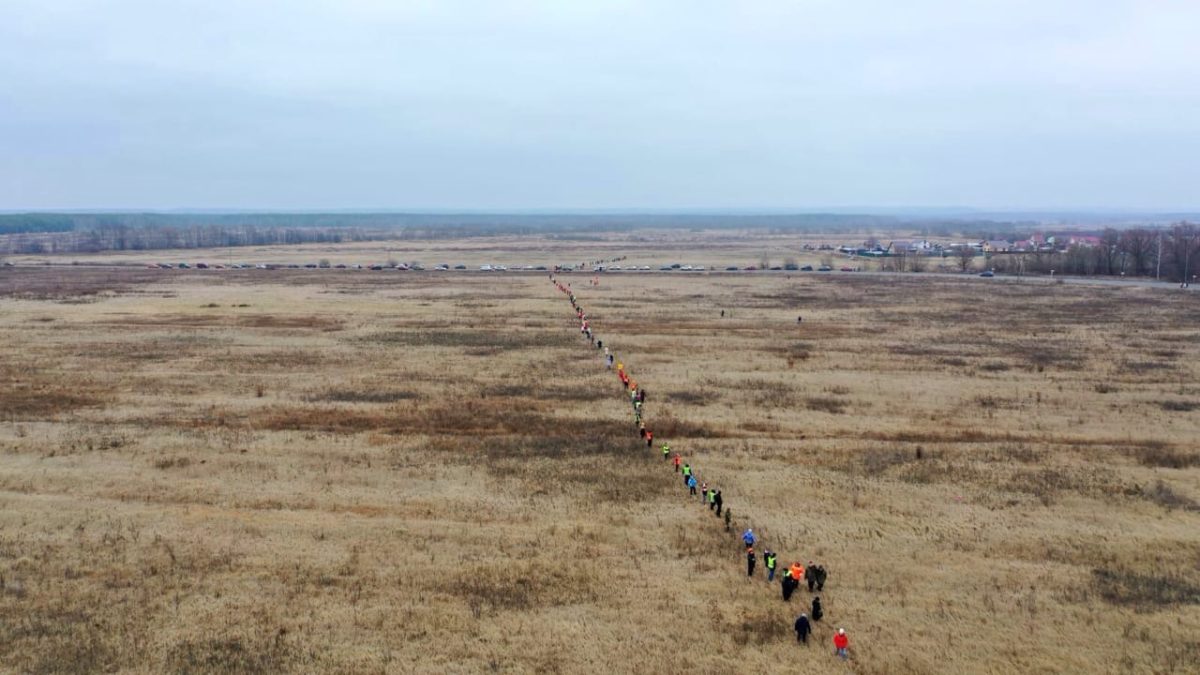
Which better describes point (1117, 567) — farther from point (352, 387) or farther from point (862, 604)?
point (352, 387)

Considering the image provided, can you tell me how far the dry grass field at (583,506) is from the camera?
15656 millimetres

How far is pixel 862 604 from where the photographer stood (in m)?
16.9

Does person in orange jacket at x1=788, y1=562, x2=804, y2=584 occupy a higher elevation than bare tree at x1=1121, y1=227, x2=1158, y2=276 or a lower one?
lower

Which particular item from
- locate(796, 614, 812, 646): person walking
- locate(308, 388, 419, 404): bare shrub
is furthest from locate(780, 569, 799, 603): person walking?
locate(308, 388, 419, 404): bare shrub

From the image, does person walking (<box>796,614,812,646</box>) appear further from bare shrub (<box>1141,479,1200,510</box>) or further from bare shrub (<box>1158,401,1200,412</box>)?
bare shrub (<box>1158,401,1200,412</box>)

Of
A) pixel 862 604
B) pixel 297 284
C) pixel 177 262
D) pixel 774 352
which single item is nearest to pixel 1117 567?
pixel 862 604

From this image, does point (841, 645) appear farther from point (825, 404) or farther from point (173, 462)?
point (173, 462)

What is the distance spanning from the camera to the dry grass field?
15.7 m

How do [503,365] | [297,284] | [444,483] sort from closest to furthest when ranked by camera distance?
1. [444,483]
2. [503,365]
3. [297,284]

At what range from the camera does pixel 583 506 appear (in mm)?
22172

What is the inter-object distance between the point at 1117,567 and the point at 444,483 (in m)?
16.3

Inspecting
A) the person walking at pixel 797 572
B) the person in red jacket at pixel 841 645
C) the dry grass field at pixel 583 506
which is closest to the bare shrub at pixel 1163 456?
the dry grass field at pixel 583 506

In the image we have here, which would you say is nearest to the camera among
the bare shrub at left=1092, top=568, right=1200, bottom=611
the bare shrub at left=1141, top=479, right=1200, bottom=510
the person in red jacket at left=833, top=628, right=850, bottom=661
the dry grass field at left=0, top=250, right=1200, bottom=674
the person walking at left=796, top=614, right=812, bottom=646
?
the person in red jacket at left=833, top=628, right=850, bottom=661

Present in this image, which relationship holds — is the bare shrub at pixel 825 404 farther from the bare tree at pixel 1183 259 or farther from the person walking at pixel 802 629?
the bare tree at pixel 1183 259
